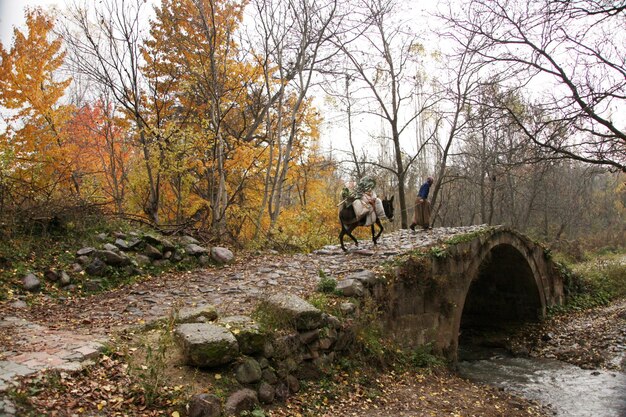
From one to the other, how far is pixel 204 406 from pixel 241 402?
53cm

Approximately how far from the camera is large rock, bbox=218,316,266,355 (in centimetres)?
521

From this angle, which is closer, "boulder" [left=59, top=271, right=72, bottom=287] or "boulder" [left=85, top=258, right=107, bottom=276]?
"boulder" [left=59, top=271, right=72, bottom=287]

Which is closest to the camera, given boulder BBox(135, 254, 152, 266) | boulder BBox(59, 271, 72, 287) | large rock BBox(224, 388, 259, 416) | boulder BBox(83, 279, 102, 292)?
large rock BBox(224, 388, 259, 416)

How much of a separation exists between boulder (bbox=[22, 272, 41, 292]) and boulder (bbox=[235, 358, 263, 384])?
158 inches

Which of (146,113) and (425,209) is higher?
(146,113)

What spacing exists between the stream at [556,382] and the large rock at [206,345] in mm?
6227

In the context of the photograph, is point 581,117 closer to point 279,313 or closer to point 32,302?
point 279,313

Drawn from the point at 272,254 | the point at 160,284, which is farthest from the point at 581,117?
the point at 160,284

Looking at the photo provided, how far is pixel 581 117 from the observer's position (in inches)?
396

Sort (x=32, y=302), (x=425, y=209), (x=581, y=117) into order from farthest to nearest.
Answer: (x=425, y=209) → (x=581, y=117) → (x=32, y=302)

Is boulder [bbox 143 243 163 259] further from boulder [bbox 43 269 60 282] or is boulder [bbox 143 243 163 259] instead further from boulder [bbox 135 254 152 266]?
boulder [bbox 43 269 60 282]

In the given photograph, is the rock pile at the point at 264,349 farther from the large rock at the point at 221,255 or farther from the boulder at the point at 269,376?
the large rock at the point at 221,255

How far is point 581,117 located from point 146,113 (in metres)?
11.2

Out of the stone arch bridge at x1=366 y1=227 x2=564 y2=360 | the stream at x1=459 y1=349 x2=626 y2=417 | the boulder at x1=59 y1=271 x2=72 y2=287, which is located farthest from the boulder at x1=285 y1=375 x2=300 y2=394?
the stream at x1=459 y1=349 x2=626 y2=417
